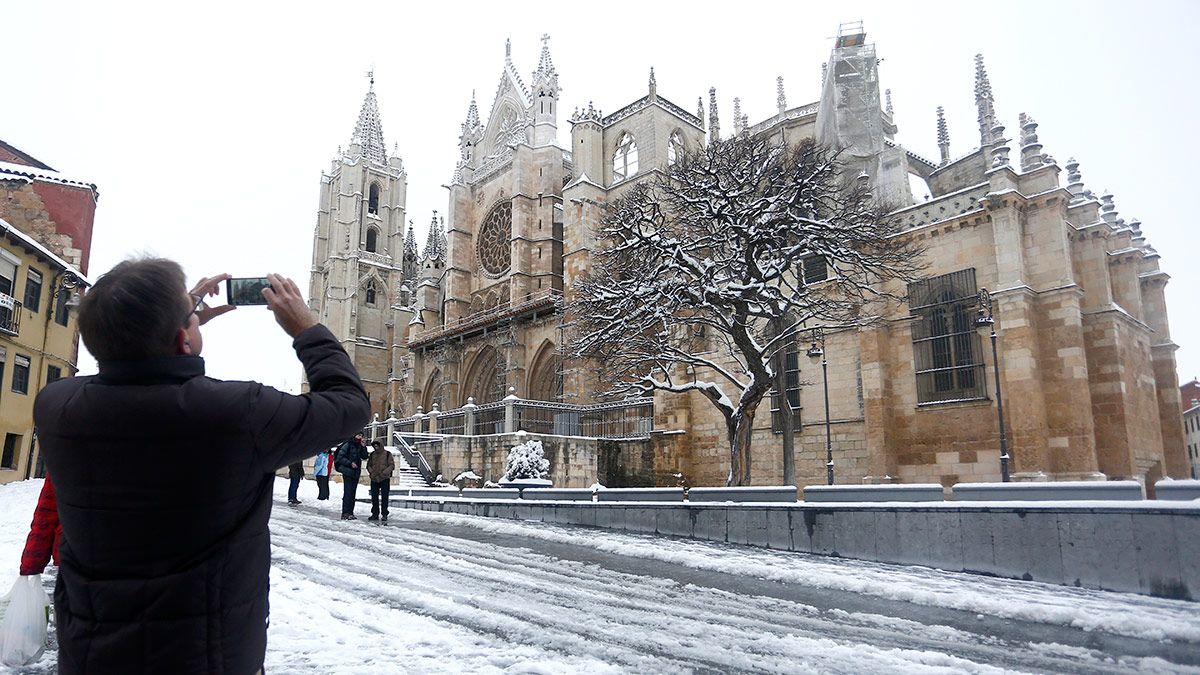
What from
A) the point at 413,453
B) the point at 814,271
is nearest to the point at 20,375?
the point at 413,453

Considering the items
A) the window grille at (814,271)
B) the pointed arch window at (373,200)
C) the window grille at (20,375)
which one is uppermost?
the pointed arch window at (373,200)

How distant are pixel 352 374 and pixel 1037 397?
739 inches

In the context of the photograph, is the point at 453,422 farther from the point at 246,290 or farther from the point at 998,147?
the point at 246,290

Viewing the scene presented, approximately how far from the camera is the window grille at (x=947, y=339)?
1839 cm

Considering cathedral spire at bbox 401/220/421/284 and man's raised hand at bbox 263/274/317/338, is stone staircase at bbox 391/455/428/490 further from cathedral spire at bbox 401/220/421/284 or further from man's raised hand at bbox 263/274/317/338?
cathedral spire at bbox 401/220/421/284

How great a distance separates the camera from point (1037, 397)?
55.9ft

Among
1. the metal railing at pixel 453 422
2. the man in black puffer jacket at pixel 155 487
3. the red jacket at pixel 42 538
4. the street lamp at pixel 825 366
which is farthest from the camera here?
the metal railing at pixel 453 422

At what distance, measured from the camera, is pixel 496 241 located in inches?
1641

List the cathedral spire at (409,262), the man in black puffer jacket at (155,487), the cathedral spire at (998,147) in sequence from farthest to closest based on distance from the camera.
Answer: the cathedral spire at (409,262)
the cathedral spire at (998,147)
the man in black puffer jacket at (155,487)

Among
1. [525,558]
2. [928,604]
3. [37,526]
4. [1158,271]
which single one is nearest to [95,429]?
[37,526]

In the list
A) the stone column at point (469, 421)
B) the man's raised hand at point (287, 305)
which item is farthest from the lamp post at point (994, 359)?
the stone column at point (469, 421)

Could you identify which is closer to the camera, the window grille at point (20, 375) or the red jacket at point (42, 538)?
the red jacket at point (42, 538)

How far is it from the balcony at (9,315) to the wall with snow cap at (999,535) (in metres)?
18.6

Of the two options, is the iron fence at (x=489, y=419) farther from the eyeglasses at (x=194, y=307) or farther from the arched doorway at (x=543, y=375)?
the eyeglasses at (x=194, y=307)
